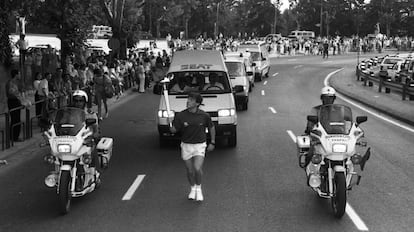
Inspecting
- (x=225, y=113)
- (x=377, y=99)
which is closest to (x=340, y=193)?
(x=225, y=113)

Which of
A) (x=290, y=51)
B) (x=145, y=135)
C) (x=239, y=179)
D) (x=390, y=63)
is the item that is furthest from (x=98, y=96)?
(x=290, y=51)

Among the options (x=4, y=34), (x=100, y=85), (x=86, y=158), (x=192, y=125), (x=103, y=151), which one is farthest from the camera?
(x=4, y=34)

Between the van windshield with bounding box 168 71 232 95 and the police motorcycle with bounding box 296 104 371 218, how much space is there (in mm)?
5676

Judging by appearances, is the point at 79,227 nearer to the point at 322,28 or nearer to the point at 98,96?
the point at 98,96

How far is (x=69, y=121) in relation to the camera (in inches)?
338

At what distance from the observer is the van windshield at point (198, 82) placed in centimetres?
1406

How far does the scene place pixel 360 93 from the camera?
28.7m

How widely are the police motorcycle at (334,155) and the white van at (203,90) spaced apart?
15.3ft

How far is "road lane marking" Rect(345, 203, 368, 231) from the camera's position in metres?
7.53

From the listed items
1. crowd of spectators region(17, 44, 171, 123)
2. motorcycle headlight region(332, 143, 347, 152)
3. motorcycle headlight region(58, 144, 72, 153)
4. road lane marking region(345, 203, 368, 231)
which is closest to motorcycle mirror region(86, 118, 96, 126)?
motorcycle headlight region(58, 144, 72, 153)

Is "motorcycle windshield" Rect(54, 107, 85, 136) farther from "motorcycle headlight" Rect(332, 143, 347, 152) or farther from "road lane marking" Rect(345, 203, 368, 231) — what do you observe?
"road lane marking" Rect(345, 203, 368, 231)

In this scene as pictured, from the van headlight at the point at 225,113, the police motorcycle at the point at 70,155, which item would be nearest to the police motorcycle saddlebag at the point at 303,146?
the police motorcycle at the point at 70,155

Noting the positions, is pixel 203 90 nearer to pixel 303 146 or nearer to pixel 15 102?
pixel 15 102

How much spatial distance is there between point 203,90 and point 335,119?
19.8 ft
